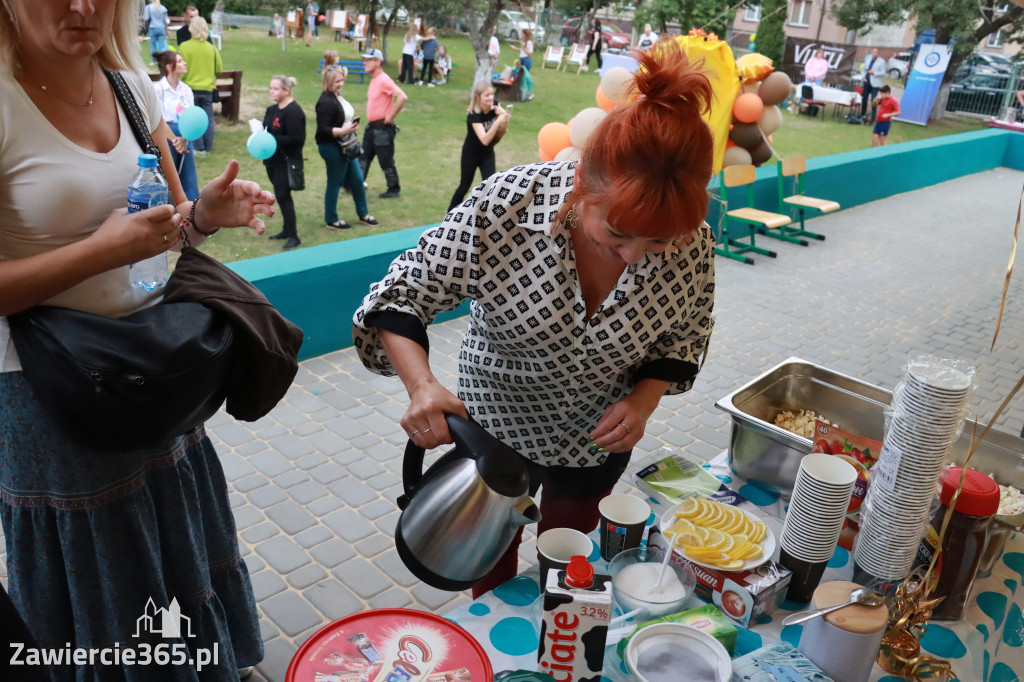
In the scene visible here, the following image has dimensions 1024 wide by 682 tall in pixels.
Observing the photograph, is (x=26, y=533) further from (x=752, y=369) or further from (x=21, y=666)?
(x=752, y=369)

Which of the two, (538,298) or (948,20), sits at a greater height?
(948,20)

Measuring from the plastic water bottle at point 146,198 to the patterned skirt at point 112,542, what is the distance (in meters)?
0.30

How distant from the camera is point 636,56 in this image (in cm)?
140

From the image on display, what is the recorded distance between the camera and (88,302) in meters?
1.53

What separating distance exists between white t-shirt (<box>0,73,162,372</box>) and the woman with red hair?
54 cm

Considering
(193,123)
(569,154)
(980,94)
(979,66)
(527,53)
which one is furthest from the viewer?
(979,66)

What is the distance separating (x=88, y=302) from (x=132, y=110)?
1.42ft

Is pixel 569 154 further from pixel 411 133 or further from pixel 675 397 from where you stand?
pixel 411 133

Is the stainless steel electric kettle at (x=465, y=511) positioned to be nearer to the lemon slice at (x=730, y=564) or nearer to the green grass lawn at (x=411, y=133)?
the lemon slice at (x=730, y=564)

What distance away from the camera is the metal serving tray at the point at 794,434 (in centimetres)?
203

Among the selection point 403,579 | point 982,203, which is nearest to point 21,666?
point 403,579

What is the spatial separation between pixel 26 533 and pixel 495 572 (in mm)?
1041

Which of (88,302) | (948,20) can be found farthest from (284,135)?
(948,20)

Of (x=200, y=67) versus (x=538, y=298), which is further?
(x=200, y=67)
